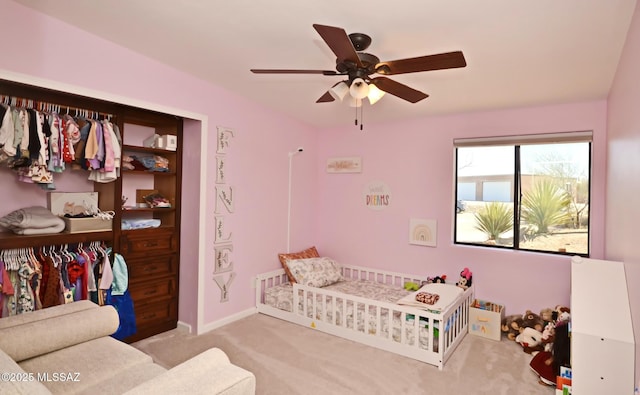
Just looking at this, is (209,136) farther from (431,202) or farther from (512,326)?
(512,326)

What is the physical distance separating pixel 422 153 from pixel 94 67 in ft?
10.8

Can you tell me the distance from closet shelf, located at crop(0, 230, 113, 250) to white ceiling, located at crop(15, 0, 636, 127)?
5.09 feet

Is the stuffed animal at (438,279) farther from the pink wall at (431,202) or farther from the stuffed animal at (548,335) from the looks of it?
the stuffed animal at (548,335)

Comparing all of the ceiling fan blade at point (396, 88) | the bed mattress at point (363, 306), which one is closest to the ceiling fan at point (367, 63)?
the ceiling fan blade at point (396, 88)

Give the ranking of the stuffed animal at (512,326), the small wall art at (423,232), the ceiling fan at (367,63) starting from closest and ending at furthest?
the ceiling fan at (367,63), the stuffed animal at (512,326), the small wall art at (423,232)

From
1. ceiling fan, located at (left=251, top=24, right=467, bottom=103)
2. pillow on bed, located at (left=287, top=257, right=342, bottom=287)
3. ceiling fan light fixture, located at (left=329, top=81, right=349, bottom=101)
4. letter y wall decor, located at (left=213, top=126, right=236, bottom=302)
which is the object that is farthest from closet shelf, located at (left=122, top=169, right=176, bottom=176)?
ceiling fan light fixture, located at (left=329, top=81, right=349, bottom=101)

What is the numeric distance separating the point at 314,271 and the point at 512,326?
207 centimetres

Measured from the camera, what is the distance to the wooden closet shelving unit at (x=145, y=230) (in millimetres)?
2864

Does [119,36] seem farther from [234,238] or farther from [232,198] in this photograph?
[234,238]

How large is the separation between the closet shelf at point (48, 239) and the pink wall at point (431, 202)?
2.76 m

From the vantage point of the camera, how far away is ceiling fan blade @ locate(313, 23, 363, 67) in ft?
5.23

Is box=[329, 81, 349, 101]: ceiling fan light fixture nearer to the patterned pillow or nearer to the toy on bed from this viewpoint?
the toy on bed

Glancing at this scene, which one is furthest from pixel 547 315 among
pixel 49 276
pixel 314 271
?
pixel 49 276

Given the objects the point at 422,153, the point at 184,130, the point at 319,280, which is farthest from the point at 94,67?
the point at 422,153
